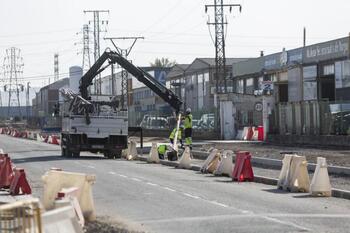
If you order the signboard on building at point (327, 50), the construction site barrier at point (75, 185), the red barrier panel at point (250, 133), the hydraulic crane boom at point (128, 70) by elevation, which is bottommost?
the construction site barrier at point (75, 185)

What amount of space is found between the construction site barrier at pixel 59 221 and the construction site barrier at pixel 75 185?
3.76m

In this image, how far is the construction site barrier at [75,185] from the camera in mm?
10852

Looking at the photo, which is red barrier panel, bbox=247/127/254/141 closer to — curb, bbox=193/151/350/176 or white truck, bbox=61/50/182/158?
curb, bbox=193/151/350/176

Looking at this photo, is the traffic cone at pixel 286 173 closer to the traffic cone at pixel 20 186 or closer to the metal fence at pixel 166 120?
the traffic cone at pixel 20 186

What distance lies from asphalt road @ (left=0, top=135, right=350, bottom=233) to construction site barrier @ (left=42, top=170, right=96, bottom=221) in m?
0.82

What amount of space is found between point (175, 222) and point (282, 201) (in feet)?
12.6

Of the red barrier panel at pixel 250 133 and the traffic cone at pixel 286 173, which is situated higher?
the red barrier panel at pixel 250 133

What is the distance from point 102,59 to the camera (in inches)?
1383

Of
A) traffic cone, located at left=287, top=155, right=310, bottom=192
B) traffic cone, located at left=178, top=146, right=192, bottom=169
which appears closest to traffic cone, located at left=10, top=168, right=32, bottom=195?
traffic cone, located at left=287, top=155, right=310, bottom=192

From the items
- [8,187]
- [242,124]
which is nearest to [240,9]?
[242,124]

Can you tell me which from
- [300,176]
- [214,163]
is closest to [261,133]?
[214,163]

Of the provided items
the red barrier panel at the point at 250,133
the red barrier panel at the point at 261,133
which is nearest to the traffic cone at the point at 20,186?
the red barrier panel at the point at 261,133

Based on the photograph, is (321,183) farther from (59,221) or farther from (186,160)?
(186,160)

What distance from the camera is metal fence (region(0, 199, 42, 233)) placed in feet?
18.9
